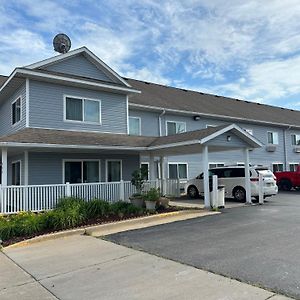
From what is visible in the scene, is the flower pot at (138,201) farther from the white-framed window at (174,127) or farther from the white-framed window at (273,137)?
the white-framed window at (273,137)

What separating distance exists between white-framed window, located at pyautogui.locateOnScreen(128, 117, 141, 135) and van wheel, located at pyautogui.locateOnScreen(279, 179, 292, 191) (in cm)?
1134

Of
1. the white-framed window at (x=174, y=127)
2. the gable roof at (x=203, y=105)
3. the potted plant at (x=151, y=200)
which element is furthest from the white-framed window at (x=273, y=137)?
the potted plant at (x=151, y=200)

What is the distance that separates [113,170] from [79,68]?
209 inches

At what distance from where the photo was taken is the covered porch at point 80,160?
12922 mm

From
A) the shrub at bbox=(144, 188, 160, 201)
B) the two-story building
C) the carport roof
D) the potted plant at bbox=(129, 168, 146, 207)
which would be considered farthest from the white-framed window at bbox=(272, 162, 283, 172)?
the shrub at bbox=(144, 188, 160, 201)

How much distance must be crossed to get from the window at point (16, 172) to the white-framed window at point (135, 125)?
23.5 ft

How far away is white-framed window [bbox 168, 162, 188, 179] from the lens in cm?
2278

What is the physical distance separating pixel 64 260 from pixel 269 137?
83.9 feet

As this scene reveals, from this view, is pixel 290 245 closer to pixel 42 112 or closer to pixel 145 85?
pixel 42 112

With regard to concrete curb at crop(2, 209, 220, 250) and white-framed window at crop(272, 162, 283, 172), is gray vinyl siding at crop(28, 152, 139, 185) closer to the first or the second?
concrete curb at crop(2, 209, 220, 250)

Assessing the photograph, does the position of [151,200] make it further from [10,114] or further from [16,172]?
[10,114]

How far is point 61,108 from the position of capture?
15.8 m

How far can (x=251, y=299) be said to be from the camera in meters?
4.71

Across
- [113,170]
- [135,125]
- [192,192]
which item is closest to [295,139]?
[192,192]
